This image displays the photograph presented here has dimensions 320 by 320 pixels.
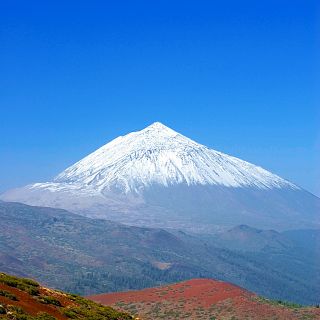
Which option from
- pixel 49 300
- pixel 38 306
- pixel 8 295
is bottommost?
pixel 38 306

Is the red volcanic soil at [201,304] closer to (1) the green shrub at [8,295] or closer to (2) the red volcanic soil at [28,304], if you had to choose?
(2) the red volcanic soil at [28,304]

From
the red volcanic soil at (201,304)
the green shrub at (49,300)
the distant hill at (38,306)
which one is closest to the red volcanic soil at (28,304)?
the distant hill at (38,306)

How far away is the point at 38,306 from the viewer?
Result: 93.2 feet

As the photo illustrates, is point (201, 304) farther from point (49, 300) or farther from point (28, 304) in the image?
point (28, 304)

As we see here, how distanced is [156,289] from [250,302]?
16529 mm

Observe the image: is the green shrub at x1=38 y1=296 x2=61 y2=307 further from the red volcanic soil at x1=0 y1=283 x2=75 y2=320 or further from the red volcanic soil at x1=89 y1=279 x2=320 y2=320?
the red volcanic soil at x1=89 y1=279 x2=320 y2=320

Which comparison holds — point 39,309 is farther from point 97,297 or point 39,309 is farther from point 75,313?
point 97,297

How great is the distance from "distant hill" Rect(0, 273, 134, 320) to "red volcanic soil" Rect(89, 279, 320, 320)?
122ft

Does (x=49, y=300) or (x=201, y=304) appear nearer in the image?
(x=49, y=300)

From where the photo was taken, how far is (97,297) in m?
86.8

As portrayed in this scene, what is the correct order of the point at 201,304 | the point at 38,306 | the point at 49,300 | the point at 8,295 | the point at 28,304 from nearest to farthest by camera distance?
the point at 8,295
the point at 28,304
the point at 38,306
the point at 49,300
the point at 201,304

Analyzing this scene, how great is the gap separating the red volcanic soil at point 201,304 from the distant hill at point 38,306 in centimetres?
3704

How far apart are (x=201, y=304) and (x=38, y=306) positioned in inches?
1968

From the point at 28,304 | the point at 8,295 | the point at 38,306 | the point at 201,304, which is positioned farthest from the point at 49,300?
the point at 201,304
